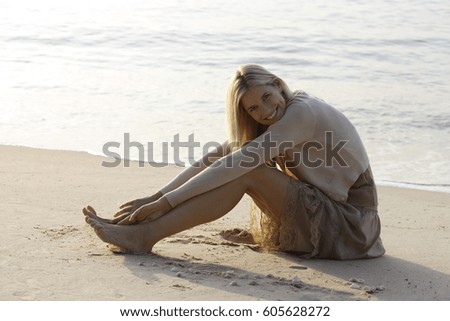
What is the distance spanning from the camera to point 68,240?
4965 millimetres

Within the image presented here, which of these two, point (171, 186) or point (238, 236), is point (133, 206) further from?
point (238, 236)

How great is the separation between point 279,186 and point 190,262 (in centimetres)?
64

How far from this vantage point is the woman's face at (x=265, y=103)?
15.0 feet

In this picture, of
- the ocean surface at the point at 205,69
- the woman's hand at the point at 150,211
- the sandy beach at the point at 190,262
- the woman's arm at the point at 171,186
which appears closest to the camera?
the sandy beach at the point at 190,262

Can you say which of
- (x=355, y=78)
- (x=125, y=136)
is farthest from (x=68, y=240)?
(x=355, y=78)

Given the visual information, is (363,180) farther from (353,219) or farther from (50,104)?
(50,104)

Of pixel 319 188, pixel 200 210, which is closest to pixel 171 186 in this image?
pixel 200 210

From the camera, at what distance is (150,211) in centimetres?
464

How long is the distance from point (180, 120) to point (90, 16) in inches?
394

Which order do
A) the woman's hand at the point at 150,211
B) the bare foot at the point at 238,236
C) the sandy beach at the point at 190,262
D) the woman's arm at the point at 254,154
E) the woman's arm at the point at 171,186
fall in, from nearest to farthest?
the sandy beach at the point at 190,262
the woman's arm at the point at 254,154
the woman's hand at the point at 150,211
the woman's arm at the point at 171,186
the bare foot at the point at 238,236

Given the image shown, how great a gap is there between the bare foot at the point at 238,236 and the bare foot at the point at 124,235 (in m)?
0.66

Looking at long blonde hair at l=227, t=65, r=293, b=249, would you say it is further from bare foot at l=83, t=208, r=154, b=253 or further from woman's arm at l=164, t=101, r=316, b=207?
bare foot at l=83, t=208, r=154, b=253

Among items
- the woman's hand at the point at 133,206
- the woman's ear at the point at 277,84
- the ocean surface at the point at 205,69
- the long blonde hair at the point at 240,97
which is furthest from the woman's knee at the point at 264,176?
the ocean surface at the point at 205,69

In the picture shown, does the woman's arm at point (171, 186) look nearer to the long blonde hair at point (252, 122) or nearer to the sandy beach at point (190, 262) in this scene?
the long blonde hair at point (252, 122)
